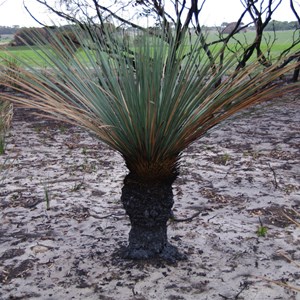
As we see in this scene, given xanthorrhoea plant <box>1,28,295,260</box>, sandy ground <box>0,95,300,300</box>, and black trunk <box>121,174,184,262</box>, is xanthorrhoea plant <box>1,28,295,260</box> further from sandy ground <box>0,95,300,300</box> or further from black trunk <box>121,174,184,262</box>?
sandy ground <box>0,95,300,300</box>

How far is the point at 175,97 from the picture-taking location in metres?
1.83

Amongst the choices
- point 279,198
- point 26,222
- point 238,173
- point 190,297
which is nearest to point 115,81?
point 190,297

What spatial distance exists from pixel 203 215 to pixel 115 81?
3.40 ft

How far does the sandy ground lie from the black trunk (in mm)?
57

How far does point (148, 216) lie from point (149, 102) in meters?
0.51

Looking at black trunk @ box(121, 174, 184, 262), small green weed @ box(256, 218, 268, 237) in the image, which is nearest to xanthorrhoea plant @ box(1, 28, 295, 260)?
black trunk @ box(121, 174, 184, 262)

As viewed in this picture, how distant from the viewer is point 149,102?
172 cm

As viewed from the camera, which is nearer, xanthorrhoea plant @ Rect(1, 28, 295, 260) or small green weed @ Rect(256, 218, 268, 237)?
xanthorrhoea plant @ Rect(1, 28, 295, 260)

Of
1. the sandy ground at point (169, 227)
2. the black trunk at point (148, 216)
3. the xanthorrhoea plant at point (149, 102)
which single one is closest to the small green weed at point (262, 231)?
the sandy ground at point (169, 227)

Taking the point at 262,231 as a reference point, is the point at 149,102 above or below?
above

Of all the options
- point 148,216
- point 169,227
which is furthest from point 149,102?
point 169,227

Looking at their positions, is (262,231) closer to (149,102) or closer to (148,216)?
(148,216)

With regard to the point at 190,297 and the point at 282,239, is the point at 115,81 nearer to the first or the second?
the point at 190,297

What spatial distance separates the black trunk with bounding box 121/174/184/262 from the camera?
2.02 m
